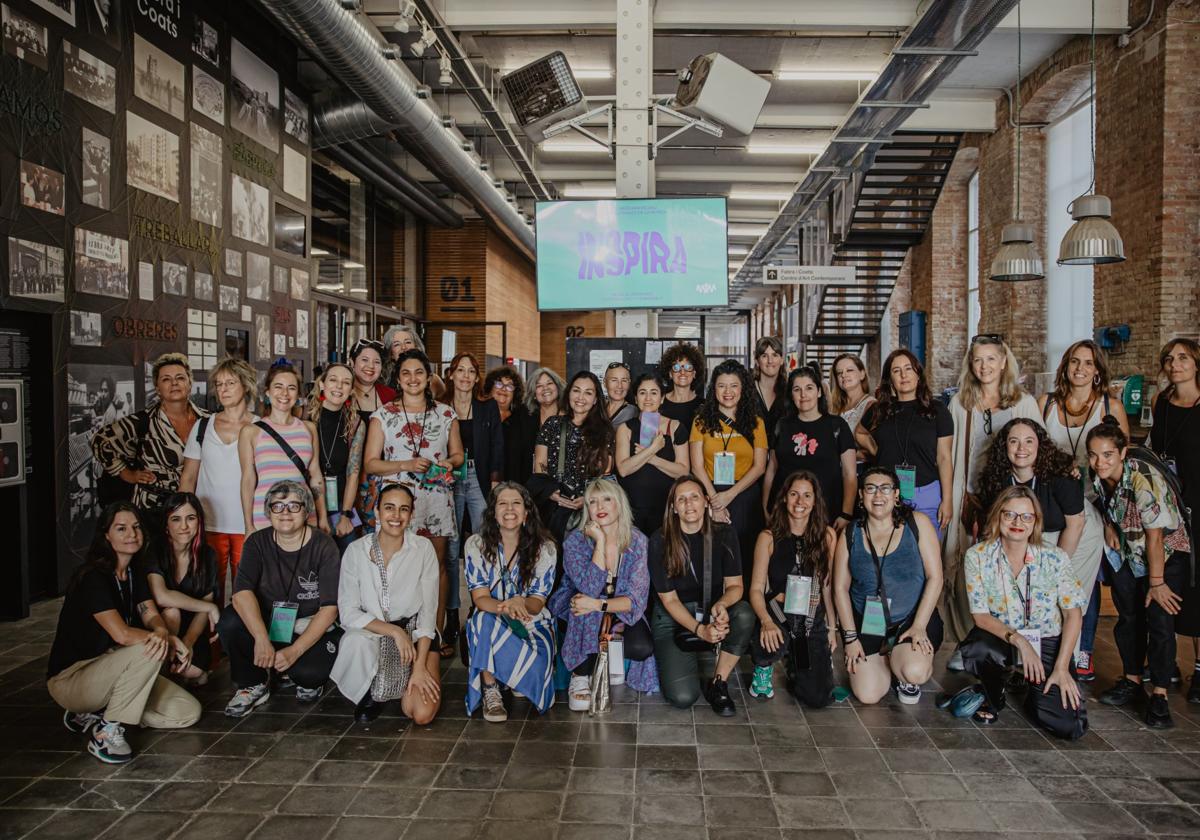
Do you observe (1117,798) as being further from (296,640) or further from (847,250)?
(847,250)

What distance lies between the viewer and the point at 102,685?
3379mm

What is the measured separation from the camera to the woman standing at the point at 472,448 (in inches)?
181

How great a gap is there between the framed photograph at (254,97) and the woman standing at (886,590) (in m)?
6.13

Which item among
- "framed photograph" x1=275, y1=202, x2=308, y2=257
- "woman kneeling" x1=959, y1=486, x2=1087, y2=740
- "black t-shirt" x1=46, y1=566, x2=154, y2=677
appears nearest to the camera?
"black t-shirt" x1=46, y1=566, x2=154, y2=677

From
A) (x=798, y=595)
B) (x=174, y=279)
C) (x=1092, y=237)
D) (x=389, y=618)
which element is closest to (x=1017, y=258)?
(x=1092, y=237)

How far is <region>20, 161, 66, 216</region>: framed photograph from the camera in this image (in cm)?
493

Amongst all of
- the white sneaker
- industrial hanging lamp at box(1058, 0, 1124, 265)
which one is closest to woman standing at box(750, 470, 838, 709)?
the white sneaker

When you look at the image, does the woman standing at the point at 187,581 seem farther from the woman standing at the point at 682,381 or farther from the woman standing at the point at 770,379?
the woman standing at the point at 770,379

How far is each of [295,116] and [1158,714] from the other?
27.3 ft

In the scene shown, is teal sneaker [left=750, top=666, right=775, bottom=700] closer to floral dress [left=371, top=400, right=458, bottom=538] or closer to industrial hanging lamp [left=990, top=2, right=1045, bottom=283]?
floral dress [left=371, top=400, right=458, bottom=538]

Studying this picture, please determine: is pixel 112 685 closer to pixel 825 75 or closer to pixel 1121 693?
pixel 1121 693

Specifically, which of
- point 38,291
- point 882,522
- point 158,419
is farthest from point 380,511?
point 38,291

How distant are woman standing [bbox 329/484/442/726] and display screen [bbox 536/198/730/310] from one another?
201cm

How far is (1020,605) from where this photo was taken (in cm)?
368
